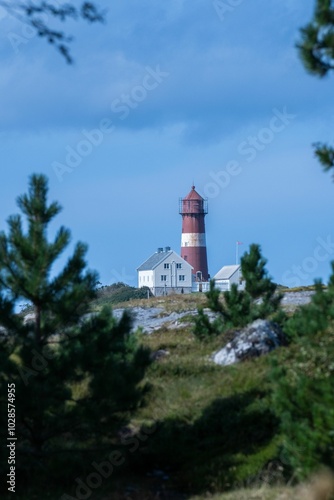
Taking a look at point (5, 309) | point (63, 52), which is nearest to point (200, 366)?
point (5, 309)

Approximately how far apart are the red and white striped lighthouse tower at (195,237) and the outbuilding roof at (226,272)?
4.71 meters

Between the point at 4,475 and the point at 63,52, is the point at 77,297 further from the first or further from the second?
the point at 63,52

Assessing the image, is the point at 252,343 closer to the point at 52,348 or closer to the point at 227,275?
the point at 52,348

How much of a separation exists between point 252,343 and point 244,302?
4271 millimetres

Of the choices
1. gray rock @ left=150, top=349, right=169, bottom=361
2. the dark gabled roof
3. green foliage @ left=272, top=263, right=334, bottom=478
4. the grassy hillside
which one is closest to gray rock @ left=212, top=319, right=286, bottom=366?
the grassy hillside

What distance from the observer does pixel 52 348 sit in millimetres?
13805

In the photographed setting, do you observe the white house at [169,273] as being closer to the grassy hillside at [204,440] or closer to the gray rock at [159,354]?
the gray rock at [159,354]

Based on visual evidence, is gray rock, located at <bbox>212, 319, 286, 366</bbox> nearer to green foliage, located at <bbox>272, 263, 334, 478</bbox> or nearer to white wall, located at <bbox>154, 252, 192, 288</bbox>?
green foliage, located at <bbox>272, 263, 334, 478</bbox>

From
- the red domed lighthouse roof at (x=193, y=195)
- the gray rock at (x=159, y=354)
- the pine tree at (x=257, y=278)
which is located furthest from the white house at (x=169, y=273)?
the gray rock at (x=159, y=354)

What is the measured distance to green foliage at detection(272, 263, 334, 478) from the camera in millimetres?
10531

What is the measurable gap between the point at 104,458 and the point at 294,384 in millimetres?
3515

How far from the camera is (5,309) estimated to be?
518 inches

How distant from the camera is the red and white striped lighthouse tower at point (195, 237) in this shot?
88.7 m

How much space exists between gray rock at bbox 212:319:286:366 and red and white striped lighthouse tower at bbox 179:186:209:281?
68.9 meters
